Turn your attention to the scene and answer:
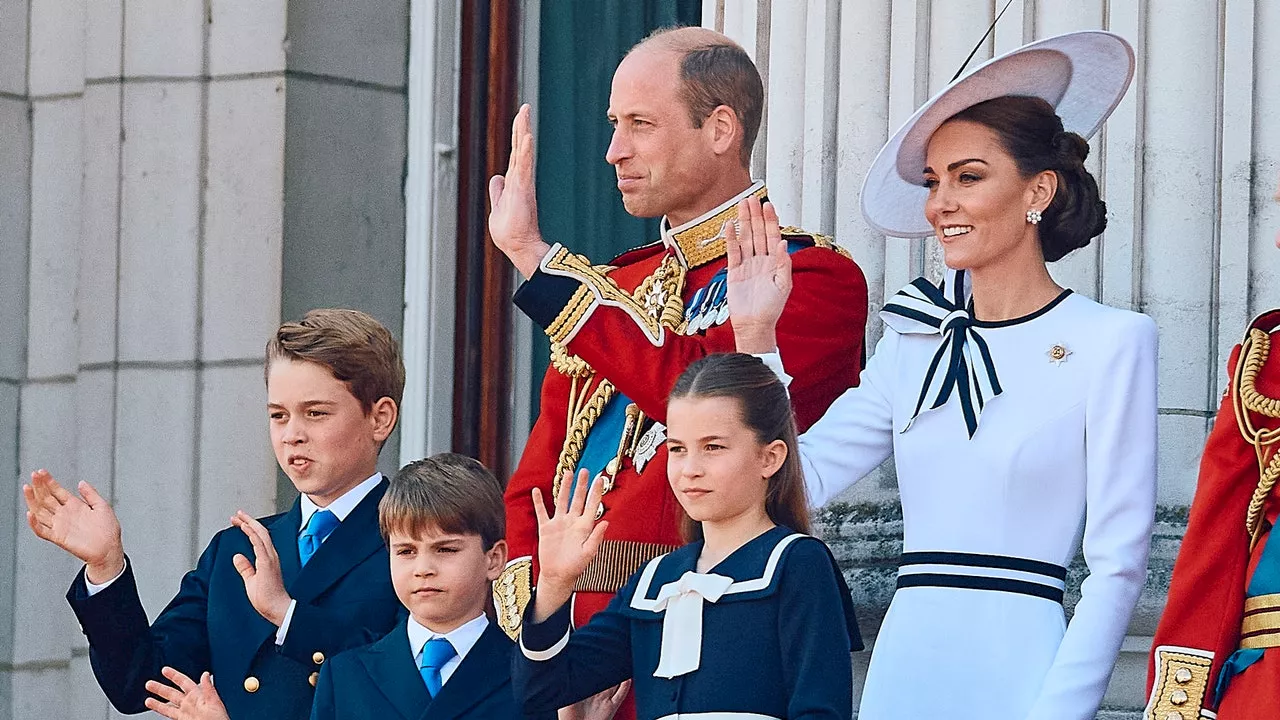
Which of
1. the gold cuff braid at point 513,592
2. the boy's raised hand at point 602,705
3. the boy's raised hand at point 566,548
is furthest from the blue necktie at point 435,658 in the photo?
the boy's raised hand at point 566,548

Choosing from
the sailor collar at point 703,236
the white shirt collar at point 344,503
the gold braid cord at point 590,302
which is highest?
the sailor collar at point 703,236

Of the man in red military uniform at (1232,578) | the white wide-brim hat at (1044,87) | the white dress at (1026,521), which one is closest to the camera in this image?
the man in red military uniform at (1232,578)

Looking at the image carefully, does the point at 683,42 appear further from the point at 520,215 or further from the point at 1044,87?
the point at 1044,87

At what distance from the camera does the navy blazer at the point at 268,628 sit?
4.92 meters

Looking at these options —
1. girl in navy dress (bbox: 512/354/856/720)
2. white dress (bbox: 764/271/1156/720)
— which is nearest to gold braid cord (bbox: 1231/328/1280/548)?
white dress (bbox: 764/271/1156/720)

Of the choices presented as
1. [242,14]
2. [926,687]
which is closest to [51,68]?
[242,14]

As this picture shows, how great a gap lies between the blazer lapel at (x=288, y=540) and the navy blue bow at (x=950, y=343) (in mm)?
1240

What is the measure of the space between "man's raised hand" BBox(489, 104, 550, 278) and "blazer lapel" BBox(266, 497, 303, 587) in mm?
772

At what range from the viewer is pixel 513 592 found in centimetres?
474

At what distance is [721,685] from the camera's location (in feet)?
13.3

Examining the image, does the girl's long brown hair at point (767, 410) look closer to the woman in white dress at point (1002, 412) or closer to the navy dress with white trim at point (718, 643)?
the navy dress with white trim at point (718, 643)

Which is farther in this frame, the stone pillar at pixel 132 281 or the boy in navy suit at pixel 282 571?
the stone pillar at pixel 132 281

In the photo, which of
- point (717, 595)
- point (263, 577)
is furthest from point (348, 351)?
point (717, 595)

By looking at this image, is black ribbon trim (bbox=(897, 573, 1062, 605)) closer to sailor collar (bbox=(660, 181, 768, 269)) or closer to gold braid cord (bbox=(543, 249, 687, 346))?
gold braid cord (bbox=(543, 249, 687, 346))
